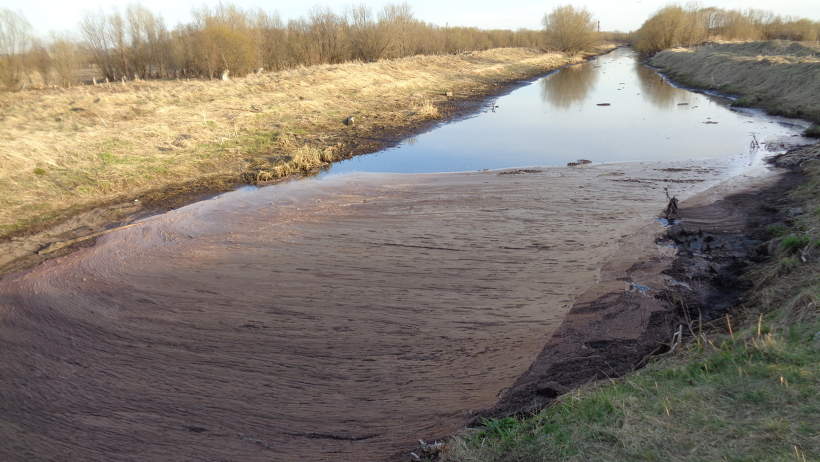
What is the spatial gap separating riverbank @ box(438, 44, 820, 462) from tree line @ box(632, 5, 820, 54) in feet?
199

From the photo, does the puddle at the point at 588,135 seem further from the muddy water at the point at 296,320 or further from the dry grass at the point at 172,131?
the muddy water at the point at 296,320

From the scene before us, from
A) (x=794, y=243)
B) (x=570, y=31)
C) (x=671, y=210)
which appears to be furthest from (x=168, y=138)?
(x=570, y=31)

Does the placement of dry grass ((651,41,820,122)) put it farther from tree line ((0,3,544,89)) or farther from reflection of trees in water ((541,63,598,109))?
tree line ((0,3,544,89))

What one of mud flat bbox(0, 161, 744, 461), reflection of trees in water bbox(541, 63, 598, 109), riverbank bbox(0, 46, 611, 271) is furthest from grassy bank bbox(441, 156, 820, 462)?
reflection of trees in water bbox(541, 63, 598, 109)

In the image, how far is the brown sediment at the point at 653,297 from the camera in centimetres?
517

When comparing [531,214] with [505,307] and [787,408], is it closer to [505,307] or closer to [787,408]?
[505,307]

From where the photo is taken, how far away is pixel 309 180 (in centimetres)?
1374

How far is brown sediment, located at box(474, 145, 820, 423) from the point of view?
5.17m

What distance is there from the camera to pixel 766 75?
26.0 meters

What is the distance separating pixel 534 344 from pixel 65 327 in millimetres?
5860

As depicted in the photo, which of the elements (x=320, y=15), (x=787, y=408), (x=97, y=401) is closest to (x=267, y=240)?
(x=97, y=401)

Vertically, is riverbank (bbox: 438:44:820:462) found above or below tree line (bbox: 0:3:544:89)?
below

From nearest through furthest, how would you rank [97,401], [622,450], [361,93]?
[622,450], [97,401], [361,93]

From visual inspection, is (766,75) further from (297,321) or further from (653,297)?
(297,321)
